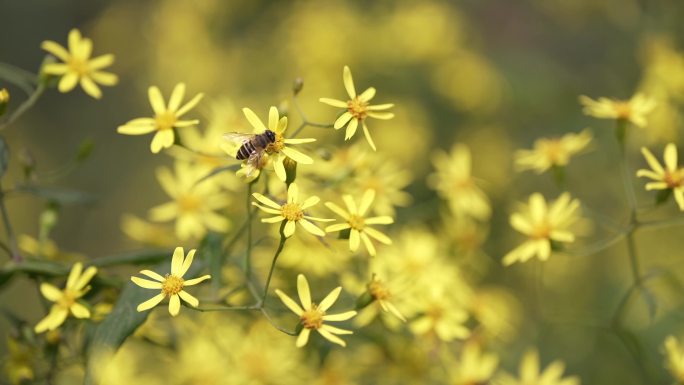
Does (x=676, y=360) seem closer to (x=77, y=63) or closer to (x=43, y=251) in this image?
(x=43, y=251)

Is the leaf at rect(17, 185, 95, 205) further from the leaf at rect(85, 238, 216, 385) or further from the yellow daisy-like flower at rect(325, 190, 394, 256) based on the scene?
the yellow daisy-like flower at rect(325, 190, 394, 256)

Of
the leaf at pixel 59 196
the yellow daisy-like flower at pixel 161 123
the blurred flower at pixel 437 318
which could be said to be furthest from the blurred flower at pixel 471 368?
the leaf at pixel 59 196

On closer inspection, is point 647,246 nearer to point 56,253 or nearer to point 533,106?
point 533,106

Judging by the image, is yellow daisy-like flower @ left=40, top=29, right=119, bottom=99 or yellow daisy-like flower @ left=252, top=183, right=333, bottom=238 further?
yellow daisy-like flower @ left=40, top=29, right=119, bottom=99

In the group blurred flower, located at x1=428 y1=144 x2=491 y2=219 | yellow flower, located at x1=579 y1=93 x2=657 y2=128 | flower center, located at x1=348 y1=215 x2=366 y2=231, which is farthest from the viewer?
blurred flower, located at x1=428 y1=144 x2=491 y2=219

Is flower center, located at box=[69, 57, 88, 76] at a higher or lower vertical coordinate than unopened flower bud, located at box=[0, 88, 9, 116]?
→ lower

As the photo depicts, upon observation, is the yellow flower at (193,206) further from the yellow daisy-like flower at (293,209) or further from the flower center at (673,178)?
the flower center at (673,178)

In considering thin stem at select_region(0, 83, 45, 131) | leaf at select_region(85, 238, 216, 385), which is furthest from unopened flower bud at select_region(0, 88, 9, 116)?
leaf at select_region(85, 238, 216, 385)

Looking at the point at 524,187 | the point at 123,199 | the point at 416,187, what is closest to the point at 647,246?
the point at 524,187
